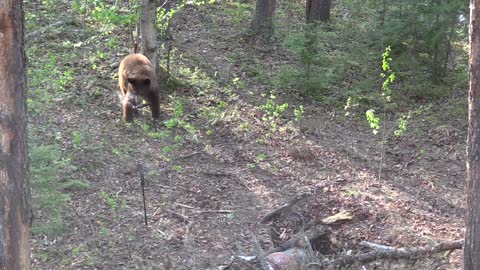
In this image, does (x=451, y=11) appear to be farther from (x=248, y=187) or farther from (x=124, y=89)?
(x=124, y=89)

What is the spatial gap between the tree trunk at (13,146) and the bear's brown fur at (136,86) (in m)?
Result: 5.10

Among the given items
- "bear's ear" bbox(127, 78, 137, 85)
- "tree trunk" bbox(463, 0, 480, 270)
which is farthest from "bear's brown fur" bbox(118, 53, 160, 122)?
"tree trunk" bbox(463, 0, 480, 270)

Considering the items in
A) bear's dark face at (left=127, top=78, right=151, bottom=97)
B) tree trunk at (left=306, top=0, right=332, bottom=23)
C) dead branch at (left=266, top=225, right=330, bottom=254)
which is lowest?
dead branch at (left=266, top=225, right=330, bottom=254)

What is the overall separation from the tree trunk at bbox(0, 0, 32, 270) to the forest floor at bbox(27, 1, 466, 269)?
4.75 ft

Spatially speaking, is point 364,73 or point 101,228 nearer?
point 101,228

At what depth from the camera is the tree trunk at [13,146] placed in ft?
15.2

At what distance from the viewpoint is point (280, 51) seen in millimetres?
13977

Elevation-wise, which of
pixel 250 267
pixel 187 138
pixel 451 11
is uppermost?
pixel 451 11

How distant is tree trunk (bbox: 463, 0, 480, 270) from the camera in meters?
5.17

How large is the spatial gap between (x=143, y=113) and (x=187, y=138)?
1.26m

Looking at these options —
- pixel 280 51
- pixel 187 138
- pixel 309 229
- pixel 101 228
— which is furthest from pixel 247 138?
pixel 280 51

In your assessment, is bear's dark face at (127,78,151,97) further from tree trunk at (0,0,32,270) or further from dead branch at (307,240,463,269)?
tree trunk at (0,0,32,270)

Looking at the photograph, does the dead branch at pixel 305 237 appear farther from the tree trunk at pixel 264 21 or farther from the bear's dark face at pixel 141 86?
the tree trunk at pixel 264 21

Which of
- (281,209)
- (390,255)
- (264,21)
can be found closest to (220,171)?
(281,209)
